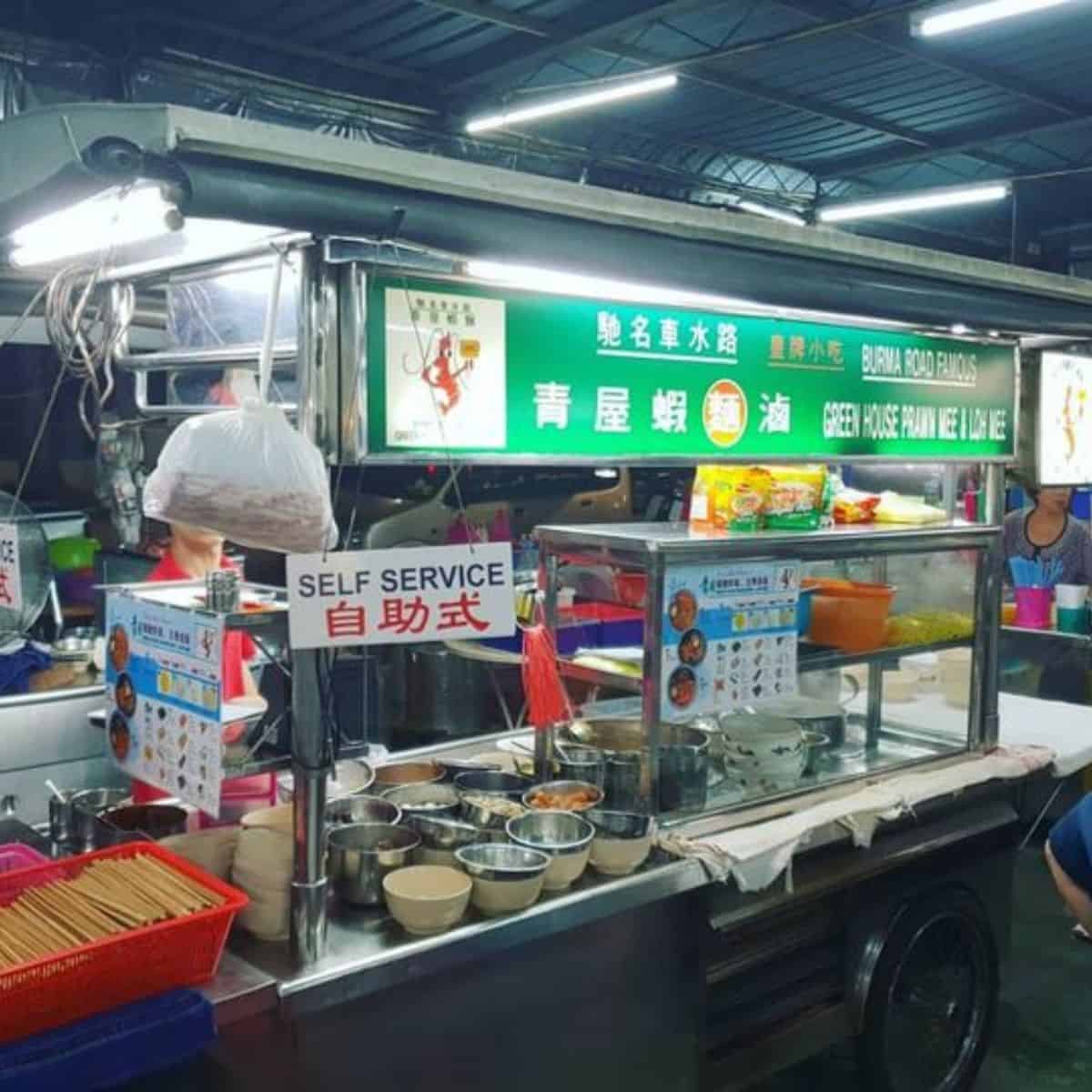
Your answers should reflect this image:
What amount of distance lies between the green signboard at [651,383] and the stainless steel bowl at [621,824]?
85 cm

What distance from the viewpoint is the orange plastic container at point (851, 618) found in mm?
3389

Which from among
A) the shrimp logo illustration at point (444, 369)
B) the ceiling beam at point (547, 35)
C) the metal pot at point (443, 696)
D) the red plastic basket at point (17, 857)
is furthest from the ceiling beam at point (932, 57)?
the red plastic basket at point (17, 857)

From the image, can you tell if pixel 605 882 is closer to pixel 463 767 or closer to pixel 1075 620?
pixel 463 767

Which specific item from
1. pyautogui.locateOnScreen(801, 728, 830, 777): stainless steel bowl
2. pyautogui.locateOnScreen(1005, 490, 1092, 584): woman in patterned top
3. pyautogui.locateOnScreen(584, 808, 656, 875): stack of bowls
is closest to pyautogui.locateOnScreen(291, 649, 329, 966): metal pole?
pyautogui.locateOnScreen(584, 808, 656, 875): stack of bowls

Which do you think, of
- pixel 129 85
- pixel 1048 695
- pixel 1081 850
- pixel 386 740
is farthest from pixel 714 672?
pixel 129 85

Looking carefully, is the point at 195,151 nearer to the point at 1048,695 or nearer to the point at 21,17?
the point at 1048,695

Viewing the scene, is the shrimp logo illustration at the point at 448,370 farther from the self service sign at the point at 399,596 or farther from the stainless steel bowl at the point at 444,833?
the stainless steel bowl at the point at 444,833

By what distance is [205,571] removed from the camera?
358 centimetres

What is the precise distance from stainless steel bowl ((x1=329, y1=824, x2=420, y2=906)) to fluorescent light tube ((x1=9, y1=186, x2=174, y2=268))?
128 centimetres

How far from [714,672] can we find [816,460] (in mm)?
709

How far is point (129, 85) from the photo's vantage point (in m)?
7.21

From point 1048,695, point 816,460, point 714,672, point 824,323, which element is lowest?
point 1048,695

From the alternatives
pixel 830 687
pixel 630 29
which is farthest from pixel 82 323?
pixel 630 29

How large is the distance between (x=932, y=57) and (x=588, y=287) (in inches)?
269
